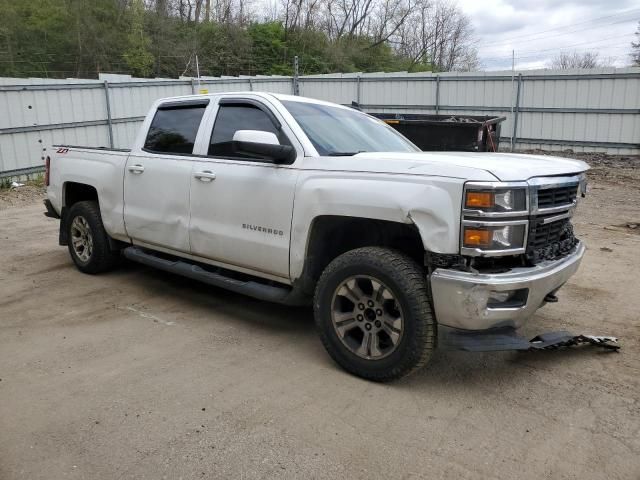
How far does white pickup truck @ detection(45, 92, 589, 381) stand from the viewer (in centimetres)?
335

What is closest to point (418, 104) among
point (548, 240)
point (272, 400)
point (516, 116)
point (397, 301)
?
point (516, 116)

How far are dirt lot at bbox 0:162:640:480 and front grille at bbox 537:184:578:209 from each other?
1.16 meters

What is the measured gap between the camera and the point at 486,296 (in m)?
3.32

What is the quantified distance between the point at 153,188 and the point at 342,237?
77.7 inches

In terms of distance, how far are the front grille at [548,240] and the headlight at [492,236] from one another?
0.12 meters

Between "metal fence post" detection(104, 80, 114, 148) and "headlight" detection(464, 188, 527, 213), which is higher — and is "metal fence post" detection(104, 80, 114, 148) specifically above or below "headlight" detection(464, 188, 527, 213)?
above

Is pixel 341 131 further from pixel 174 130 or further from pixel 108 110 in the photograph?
pixel 108 110

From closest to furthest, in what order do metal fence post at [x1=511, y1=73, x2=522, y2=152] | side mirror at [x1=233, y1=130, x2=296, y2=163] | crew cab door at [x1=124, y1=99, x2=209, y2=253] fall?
1. side mirror at [x1=233, y1=130, x2=296, y2=163]
2. crew cab door at [x1=124, y1=99, x2=209, y2=253]
3. metal fence post at [x1=511, y1=73, x2=522, y2=152]

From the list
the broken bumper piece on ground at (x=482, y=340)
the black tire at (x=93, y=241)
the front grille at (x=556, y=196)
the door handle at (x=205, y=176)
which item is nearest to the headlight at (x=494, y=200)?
the front grille at (x=556, y=196)

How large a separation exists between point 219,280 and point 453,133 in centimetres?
740

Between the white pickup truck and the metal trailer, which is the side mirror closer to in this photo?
the white pickup truck

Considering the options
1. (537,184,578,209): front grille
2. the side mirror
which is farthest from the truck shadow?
the side mirror

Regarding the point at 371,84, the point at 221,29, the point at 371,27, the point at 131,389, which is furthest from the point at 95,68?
the point at 131,389

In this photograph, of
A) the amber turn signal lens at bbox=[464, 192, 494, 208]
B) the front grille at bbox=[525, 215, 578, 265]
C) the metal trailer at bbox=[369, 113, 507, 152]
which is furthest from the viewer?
the metal trailer at bbox=[369, 113, 507, 152]
